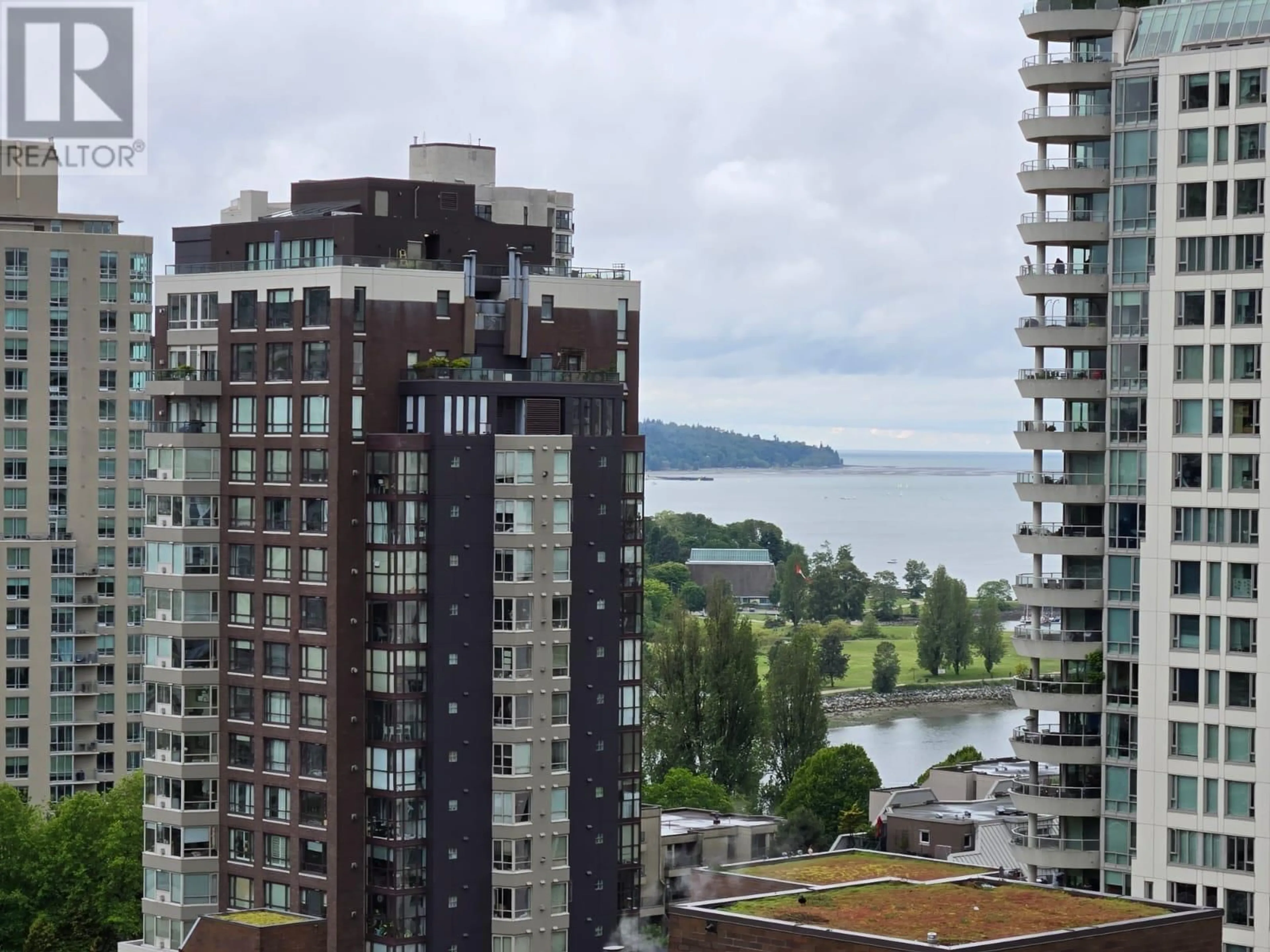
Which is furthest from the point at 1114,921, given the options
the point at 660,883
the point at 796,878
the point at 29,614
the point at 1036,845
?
the point at 29,614

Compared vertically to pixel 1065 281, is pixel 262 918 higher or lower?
lower

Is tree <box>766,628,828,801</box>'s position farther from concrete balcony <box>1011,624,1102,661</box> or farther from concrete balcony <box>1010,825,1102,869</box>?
concrete balcony <box>1011,624,1102,661</box>

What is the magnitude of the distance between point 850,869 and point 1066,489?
67.1 ft

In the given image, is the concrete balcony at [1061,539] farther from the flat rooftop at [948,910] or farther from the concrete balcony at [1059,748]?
the flat rooftop at [948,910]

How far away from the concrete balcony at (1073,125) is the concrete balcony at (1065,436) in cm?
1172

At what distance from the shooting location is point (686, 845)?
461 ft

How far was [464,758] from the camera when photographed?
353ft

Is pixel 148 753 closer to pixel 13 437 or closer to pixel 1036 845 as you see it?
pixel 1036 845

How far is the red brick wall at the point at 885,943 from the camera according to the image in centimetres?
7550

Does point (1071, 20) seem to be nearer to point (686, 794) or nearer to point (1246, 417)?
point (1246, 417)

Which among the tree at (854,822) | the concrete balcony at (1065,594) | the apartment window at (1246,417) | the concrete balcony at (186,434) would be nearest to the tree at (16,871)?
the concrete balcony at (186,434)

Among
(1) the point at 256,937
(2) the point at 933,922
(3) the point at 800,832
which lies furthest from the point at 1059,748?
(3) the point at 800,832

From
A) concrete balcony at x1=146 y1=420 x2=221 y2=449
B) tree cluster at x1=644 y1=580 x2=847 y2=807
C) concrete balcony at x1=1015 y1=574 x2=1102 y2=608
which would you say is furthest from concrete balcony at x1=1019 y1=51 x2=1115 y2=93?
tree cluster at x1=644 y1=580 x2=847 y2=807

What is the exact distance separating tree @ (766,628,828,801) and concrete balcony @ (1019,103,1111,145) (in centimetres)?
8498
